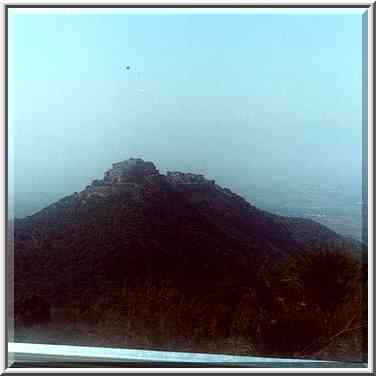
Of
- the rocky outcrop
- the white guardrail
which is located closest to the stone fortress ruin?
the rocky outcrop

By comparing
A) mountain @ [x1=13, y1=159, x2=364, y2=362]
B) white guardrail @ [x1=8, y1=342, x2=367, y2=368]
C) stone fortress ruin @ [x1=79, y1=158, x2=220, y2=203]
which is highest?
stone fortress ruin @ [x1=79, y1=158, x2=220, y2=203]

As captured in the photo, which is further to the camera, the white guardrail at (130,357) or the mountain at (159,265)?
the mountain at (159,265)

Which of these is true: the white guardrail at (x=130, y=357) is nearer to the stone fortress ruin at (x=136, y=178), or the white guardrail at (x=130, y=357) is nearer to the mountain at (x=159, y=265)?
the mountain at (x=159, y=265)

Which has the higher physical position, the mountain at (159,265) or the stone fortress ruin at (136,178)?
the stone fortress ruin at (136,178)

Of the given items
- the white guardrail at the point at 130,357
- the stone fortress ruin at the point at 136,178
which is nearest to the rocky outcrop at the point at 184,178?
the stone fortress ruin at the point at 136,178

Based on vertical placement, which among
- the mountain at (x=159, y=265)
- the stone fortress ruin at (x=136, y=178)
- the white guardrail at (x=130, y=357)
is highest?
the stone fortress ruin at (x=136, y=178)

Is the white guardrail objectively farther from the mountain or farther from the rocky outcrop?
the rocky outcrop

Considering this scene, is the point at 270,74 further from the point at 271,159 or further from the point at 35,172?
the point at 35,172

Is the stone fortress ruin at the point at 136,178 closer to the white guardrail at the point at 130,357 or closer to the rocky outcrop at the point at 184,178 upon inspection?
the rocky outcrop at the point at 184,178

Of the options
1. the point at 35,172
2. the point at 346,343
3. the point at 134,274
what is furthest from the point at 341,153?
the point at 35,172
